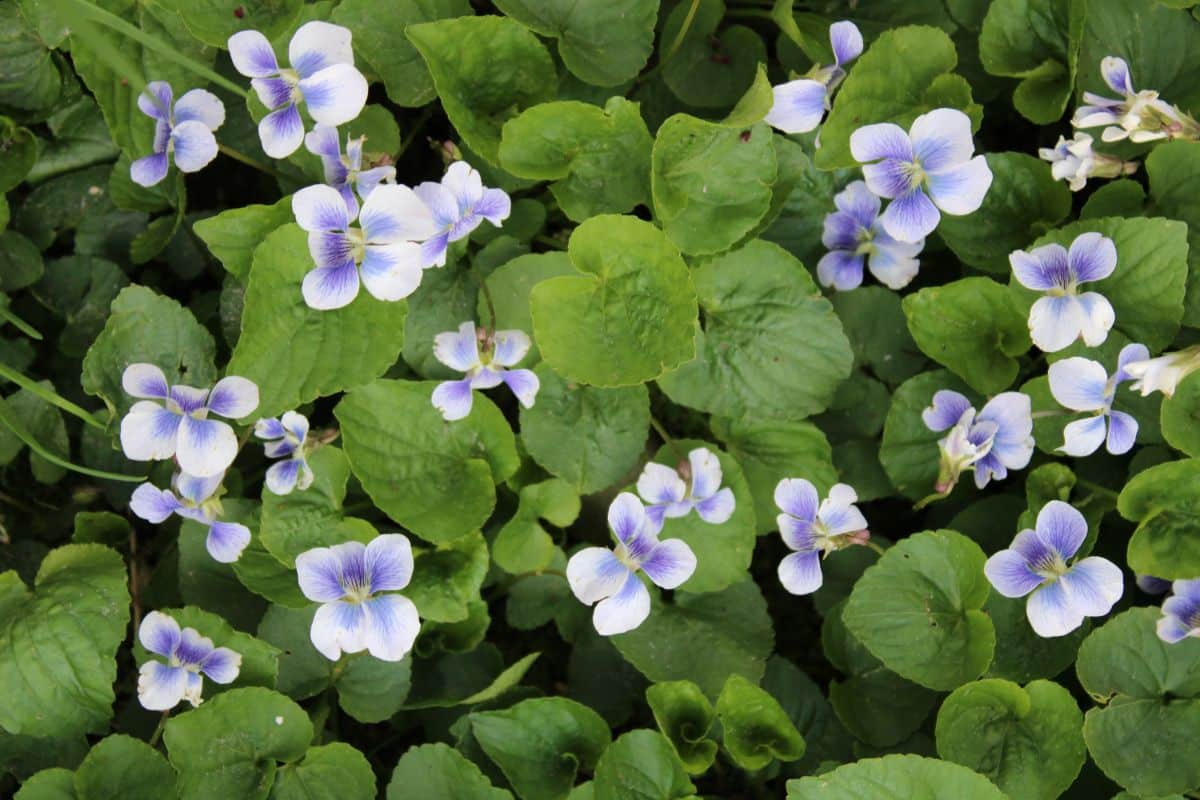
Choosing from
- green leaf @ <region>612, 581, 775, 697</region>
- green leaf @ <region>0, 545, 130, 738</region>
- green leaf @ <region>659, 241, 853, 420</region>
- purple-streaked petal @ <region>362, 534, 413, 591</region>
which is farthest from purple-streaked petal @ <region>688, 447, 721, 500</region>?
green leaf @ <region>0, 545, 130, 738</region>

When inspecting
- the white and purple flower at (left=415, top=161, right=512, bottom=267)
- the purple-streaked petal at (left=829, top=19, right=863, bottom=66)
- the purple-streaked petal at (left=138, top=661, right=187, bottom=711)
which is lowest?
the purple-streaked petal at (left=138, top=661, right=187, bottom=711)

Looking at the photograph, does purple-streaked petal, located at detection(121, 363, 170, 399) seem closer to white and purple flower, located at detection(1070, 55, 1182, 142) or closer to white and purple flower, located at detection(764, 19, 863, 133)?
white and purple flower, located at detection(764, 19, 863, 133)

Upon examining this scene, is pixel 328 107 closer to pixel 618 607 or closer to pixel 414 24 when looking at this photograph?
pixel 414 24

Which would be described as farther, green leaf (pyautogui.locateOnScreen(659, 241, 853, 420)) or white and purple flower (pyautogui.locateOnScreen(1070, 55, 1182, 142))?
green leaf (pyautogui.locateOnScreen(659, 241, 853, 420))

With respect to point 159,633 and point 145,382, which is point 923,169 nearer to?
point 145,382

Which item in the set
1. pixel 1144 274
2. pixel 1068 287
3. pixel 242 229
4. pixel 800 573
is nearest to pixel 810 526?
pixel 800 573
